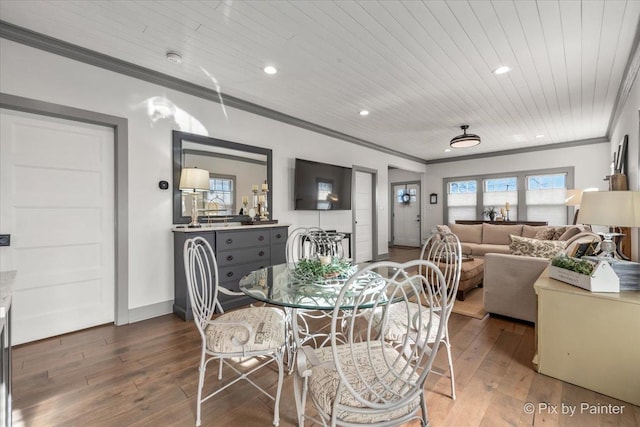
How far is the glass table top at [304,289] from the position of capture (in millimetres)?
1601

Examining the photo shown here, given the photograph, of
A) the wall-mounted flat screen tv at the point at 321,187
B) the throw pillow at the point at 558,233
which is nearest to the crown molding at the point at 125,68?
the wall-mounted flat screen tv at the point at 321,187

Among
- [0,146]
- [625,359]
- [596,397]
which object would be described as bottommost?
[596,397]

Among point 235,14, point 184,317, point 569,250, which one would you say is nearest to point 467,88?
point 569,250

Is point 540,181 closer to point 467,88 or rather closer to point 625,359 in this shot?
point 467,88

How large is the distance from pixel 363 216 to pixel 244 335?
5000 millimetres

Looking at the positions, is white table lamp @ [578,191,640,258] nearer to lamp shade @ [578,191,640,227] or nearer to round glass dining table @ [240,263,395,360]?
lamp shade @ [578,191,640,227]

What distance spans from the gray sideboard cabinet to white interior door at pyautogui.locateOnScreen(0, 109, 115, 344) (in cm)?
63

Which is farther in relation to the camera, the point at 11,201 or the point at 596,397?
the point at 11,201

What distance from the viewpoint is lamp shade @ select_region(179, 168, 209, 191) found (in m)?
3.19

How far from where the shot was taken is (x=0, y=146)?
95.6 inches

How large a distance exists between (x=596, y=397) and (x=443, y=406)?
3.40 ft

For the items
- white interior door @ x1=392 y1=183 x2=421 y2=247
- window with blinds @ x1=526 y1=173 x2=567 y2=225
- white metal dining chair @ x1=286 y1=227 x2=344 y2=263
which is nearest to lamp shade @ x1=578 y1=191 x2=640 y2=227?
white metal dining chair @ x1=286 y1=227 x2=344 y2=263

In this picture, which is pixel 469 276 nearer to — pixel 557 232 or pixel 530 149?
pixel 557 232

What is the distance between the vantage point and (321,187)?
16.6ft
